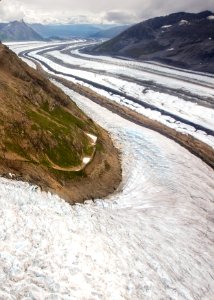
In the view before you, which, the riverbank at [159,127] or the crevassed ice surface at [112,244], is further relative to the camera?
the riverbank at [159,127]

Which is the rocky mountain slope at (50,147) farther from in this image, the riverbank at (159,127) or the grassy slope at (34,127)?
the riverbank at (159,127)

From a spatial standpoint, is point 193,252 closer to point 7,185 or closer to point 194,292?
point 194,292

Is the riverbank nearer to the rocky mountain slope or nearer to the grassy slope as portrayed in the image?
the rocky mountain slope

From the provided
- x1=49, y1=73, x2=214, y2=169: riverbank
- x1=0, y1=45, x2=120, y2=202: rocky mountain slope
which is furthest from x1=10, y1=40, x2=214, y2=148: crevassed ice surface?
x1=0, y1=45, x2=120, y2=202: rocky mountain slope

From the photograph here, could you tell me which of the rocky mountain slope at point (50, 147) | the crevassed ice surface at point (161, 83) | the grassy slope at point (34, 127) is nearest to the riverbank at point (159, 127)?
the crevassed ice surface at point (161, 83)

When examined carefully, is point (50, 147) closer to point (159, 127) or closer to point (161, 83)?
point (159, 127)

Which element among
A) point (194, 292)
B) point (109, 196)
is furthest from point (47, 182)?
point (194, 292)
